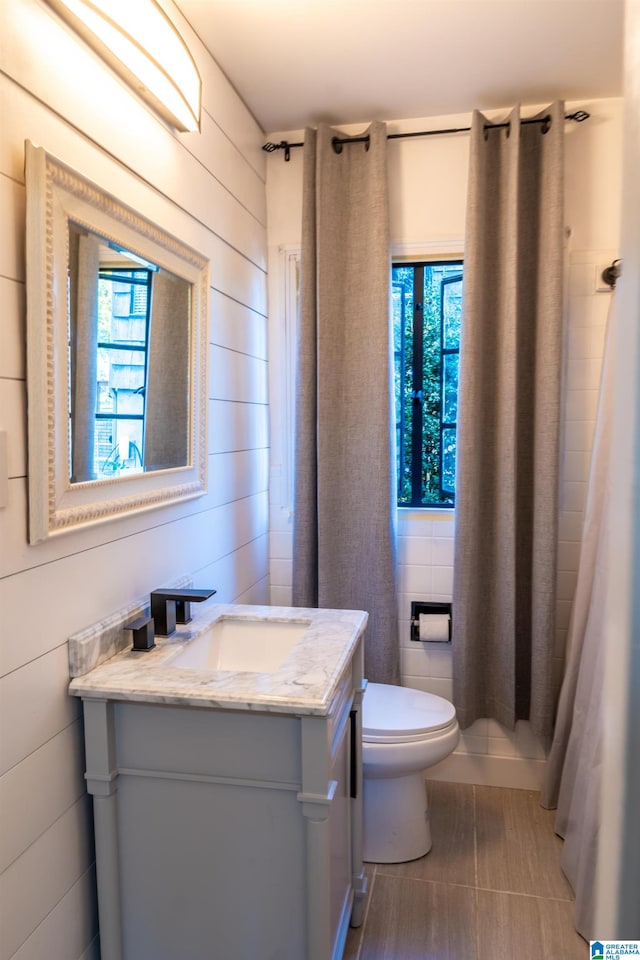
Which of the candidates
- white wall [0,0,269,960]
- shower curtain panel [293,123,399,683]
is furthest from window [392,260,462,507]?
white wall [0,0,269,960]

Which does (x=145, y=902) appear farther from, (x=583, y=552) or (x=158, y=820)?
(x=583, y=552)

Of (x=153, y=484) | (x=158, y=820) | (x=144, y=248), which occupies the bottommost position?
(x=158, y=820)

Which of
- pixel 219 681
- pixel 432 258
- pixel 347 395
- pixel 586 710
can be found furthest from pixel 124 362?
pixel 586 710

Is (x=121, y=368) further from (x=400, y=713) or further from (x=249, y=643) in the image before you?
(x=400, y=713)

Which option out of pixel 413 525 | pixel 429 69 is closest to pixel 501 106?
pixel 429 69

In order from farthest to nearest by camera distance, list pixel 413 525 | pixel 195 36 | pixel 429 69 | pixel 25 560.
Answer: pixel 413 525, pixel 429 69, pixel 195 36, pixel 25 560

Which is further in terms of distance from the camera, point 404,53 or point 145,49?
point 404,53

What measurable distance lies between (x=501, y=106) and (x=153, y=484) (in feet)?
6.31

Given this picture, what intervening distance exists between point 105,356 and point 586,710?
1785 millimetres

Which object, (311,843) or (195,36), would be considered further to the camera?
(195,36)

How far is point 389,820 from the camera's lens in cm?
205

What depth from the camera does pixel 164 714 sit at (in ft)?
4.16

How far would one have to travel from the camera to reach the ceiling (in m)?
1.81

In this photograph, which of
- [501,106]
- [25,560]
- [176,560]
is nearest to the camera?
[25,560]
